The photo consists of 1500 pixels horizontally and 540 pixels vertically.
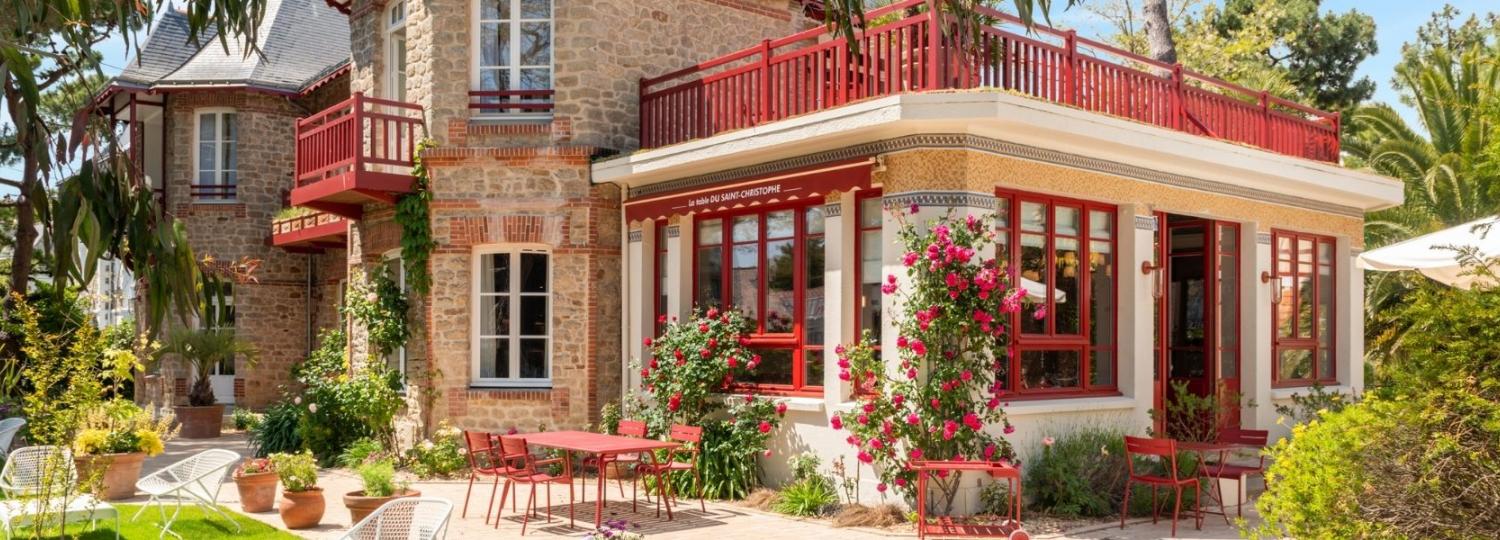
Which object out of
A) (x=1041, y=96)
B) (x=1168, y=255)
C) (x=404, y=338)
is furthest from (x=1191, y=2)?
(x=404, y=338)

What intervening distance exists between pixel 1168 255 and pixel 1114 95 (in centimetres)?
206

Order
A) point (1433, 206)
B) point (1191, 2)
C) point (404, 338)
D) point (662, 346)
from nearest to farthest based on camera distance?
1. point (662, 346)
2. point (404, 338)
3. point (1433, 206)
4. point (1191, 2)

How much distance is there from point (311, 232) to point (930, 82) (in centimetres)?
1116

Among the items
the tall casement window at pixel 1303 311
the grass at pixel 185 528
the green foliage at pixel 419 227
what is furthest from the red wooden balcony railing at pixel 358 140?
the tall casement window at pixel 1303 311

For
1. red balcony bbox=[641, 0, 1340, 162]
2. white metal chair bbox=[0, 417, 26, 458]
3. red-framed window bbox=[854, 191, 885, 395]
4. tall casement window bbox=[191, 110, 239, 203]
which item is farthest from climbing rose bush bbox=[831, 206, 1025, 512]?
tall casement window bbox=[191, 110, 239, 203]

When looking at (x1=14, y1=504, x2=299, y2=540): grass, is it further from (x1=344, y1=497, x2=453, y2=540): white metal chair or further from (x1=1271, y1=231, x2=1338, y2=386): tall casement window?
(x1=1271, y1=231, x2=1338, y2=386): tall casement window

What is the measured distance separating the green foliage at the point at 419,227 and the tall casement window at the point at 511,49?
89cm

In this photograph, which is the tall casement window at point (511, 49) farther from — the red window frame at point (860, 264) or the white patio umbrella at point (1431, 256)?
the white patio umbrella at point (1431, 256)

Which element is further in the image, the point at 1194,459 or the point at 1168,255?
the point at 1168,255

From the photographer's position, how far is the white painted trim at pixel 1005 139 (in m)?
9.91

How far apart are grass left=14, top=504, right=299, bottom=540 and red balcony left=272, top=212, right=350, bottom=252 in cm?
662

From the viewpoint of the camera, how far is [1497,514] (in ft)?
18.6

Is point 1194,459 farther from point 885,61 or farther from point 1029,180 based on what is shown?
point 885,61

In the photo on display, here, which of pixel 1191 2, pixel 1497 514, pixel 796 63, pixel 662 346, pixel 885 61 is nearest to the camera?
pixel 1497 514
